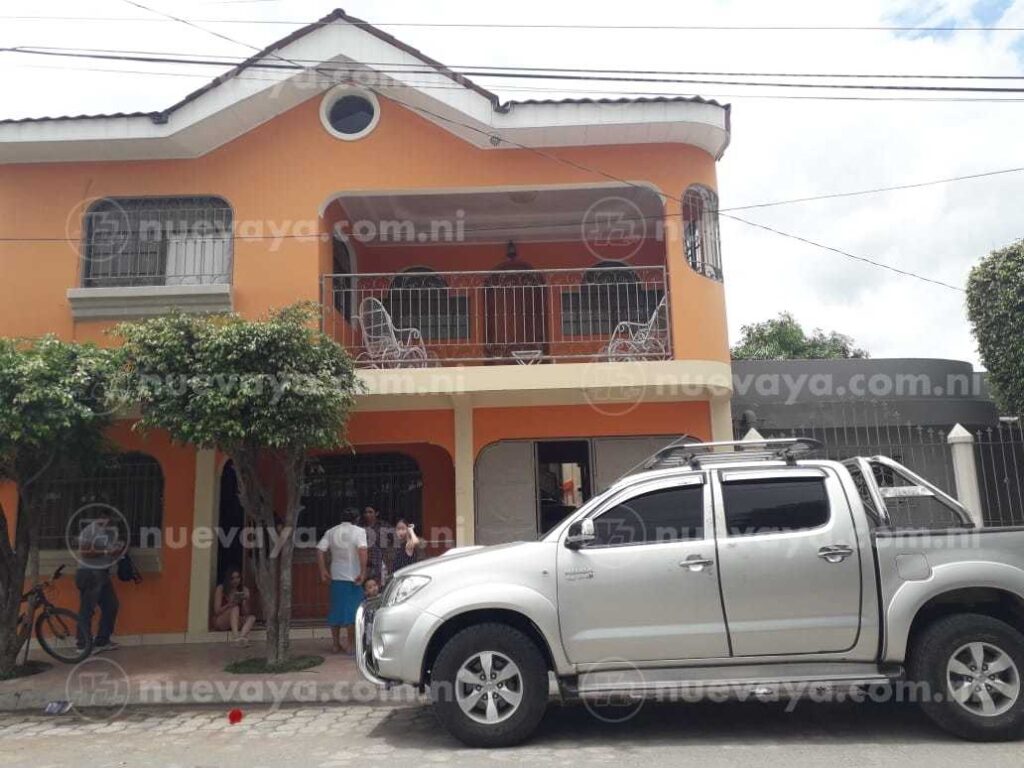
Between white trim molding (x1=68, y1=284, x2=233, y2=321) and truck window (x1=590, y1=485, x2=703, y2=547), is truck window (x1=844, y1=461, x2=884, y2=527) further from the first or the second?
white trim molding (x1=68, y1=284, x2=233, y2=321)

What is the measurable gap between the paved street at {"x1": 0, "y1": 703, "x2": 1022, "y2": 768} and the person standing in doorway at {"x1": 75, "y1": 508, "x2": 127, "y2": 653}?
265 cm

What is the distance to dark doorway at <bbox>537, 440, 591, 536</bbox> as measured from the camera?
10.8 metres

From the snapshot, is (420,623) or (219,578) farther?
(219,578)

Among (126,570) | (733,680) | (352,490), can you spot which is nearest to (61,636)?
(126,570)

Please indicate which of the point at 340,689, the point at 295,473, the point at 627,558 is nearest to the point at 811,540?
the point at 627,558

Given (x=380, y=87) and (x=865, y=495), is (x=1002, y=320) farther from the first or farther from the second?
(x=380, y=87)

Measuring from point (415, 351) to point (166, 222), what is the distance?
3794 mm

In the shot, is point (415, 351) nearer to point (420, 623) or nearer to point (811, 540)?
point (420, 623)

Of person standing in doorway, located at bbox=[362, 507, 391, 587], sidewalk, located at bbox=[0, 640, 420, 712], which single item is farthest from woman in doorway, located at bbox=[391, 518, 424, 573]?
sidewalk, located at bbox=[0, 640, 420, 712]

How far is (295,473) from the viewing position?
879 centimetres

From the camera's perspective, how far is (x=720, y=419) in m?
10.5

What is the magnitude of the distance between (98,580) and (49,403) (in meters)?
2.62

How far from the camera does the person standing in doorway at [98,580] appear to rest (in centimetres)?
961

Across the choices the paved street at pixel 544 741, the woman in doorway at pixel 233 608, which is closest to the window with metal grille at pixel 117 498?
the woman in doorway at pixel 233 608
